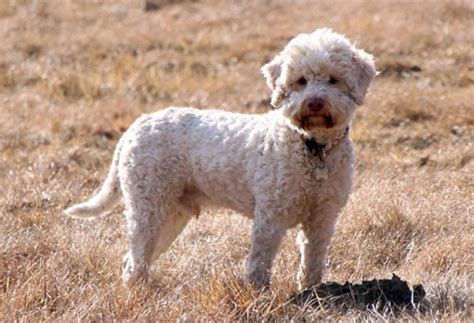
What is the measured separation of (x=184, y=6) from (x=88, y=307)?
1423cm

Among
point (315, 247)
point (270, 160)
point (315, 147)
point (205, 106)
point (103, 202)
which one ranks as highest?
point (315, 147)

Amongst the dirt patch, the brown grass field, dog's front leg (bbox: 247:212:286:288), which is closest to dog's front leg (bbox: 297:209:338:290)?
the brown grass field

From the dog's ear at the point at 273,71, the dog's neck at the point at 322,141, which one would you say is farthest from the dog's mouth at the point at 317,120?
the dog's ear at the point at 273,71

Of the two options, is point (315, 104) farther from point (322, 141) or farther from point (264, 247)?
point (264, 247)

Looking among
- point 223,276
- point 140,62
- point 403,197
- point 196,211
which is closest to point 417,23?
→ point 140,62

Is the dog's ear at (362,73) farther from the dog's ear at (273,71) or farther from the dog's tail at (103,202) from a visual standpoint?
the dog's tail at (103,202)

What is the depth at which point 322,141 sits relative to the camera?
6.17 m

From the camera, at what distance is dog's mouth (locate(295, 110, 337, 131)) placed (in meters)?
5.86

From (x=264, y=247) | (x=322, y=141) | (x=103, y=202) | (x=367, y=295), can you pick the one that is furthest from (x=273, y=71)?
(x=103, y=202)

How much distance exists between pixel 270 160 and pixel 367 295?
1105 millimetres

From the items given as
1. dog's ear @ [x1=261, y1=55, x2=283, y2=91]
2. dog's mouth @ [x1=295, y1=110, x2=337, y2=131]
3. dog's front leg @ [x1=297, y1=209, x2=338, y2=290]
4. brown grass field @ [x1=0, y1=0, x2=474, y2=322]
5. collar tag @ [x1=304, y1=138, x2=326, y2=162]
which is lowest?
brown grass field @ [x1=0, y1=0, x2=474, y2=322]

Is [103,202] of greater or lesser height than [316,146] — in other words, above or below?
below

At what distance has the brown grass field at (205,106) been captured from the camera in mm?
5863

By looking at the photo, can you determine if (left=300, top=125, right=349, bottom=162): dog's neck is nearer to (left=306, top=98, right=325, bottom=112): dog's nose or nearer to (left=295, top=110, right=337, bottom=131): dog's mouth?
(left=295, top=110, right=337, bottom=131): dog's mouth
